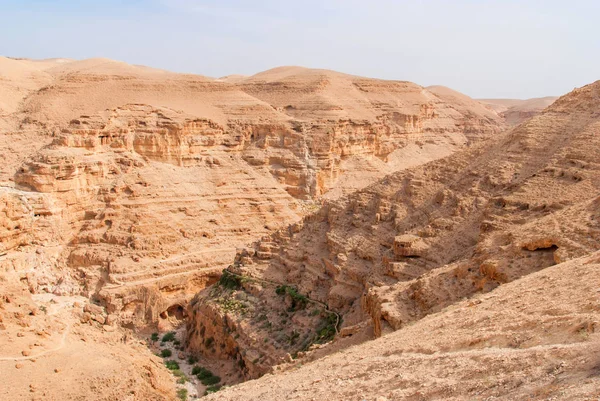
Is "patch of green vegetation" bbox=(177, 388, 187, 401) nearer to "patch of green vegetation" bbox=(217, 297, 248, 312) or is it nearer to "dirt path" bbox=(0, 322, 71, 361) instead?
"patch of green vegetation" bbox=(217, 297, 248, 312)

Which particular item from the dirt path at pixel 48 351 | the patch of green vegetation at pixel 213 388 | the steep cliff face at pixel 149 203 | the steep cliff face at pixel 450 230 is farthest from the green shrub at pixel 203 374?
the steep cliff face at pixel 149 203

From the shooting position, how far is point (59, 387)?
1908 cm

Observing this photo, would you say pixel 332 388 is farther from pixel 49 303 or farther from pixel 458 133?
pixel 458 133

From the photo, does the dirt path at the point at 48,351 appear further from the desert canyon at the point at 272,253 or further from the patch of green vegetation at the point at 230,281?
the patch of green vegetation at the point at 230,281

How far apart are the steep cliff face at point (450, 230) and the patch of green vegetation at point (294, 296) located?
260mm

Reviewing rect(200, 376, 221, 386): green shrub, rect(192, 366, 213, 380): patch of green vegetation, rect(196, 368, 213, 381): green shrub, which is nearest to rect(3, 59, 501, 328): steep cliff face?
rect(192, 366, 213, 380): patch of green vegetation

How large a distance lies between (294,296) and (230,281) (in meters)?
5.04

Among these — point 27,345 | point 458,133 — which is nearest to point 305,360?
point 27,345

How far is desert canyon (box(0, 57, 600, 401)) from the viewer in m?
11.1

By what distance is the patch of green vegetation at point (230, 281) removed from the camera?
2820 centimetres

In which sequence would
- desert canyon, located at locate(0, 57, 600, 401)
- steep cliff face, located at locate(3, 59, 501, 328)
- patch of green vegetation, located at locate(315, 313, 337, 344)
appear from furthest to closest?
steep cliff face, located at locate(3, 59, 501, 328)
patch of green vegetation, located at locate(315, 313, 337, 344)
desert canyon, located at locate(0, 57, 600, 401)

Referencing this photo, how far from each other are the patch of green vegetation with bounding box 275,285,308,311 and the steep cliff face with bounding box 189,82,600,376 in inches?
10.2

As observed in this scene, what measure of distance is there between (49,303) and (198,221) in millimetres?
10808

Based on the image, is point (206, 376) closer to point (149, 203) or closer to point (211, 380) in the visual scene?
point (211, 380)
